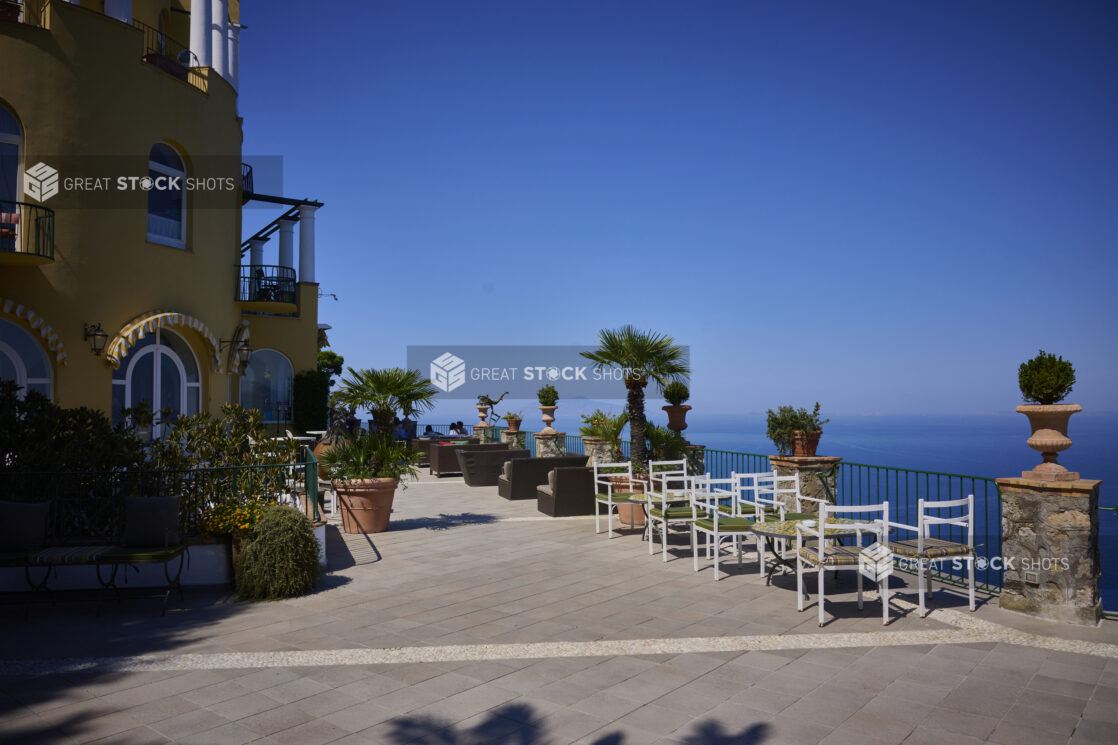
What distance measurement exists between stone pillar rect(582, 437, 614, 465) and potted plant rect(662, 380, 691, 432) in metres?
1.92

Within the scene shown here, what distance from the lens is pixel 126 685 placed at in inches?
171

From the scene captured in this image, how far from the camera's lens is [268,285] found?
17.3 metres

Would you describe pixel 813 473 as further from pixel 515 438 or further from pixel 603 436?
pixel 515 438

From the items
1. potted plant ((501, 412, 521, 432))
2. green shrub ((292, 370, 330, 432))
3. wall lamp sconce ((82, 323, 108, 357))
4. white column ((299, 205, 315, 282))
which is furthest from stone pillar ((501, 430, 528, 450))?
wall lamp sconce ((82, 323, 108, 357))

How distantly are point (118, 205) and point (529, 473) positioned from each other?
817 centimetres

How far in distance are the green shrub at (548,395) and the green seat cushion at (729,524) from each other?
10278mm

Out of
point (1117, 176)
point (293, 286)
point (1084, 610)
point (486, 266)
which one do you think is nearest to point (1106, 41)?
point (1084, 610)

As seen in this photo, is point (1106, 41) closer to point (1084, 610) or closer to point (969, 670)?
point (1084, 610)

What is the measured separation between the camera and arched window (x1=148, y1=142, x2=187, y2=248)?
12.5m

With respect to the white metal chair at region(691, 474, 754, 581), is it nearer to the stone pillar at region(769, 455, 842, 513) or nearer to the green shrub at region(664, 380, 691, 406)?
the stone pillar at region(769, 455, 842, 513)

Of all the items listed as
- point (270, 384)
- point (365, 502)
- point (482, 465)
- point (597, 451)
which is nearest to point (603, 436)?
point (597, 451)

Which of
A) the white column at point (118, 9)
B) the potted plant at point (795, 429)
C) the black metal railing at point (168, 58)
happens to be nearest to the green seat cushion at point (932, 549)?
the potted plant at point (795, 429)

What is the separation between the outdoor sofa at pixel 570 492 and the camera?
10.9 meters

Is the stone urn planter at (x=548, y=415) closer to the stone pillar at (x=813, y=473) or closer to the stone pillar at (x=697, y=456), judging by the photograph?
the stone pillar at (x=697, y=456)
